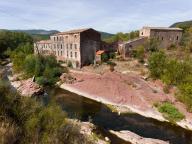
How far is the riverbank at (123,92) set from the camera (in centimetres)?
2931

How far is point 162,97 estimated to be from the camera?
3191cm

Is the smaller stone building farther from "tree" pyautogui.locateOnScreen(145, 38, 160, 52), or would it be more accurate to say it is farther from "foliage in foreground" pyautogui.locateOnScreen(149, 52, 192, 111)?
"foliage in foreground" pyautogui.locateOnScreen(149, 52, 192, 111)

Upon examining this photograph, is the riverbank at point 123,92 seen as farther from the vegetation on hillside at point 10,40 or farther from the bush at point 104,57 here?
the vegetation on hillside at point 10,40

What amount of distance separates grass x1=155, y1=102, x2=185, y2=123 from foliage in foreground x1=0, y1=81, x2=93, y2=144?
17200 millimetres

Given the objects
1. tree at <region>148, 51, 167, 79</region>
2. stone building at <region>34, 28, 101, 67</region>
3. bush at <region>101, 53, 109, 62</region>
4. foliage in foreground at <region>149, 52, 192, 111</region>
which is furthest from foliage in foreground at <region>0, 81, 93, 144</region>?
bush at <region>101, 53, 109, 62</region>

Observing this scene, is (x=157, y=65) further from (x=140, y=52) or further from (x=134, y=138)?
(x=134, y=138)

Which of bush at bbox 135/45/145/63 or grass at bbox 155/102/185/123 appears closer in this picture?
grass at bbox 155/102/185/123

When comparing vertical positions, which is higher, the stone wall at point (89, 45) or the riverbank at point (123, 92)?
the stone wall at point (89, 45)

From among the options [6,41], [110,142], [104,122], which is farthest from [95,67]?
[6,41]

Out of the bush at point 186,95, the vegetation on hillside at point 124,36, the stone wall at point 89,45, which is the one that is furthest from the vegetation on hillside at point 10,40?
the bush at point 186,95

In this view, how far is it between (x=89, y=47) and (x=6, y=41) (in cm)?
4877

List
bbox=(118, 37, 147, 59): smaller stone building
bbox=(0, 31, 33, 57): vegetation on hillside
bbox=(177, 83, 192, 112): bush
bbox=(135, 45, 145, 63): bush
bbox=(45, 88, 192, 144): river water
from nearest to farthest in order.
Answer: bbox=(45, 88, 192, 144): river water → bbox=(177, 83, 192, 112): bush → bbox=(135, 45, 145, 63): bush → bbox=(118, 37, 147, 59): smaller stone building → bbox=(0, 31, 33, 57): vegetation on hillside

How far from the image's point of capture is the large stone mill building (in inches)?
2135

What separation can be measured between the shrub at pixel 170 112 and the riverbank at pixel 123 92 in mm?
663
